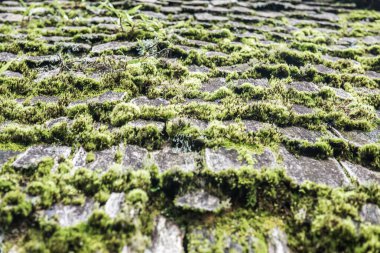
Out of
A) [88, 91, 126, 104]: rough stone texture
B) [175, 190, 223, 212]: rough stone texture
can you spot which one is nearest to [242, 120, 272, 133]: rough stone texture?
[175, 190, 223, 212]: rough stone texture

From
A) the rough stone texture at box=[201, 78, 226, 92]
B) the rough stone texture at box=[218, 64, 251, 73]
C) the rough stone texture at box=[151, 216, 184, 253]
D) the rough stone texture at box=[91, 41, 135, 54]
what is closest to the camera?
the rough stone texture at box=[151, 216, 184, 253]

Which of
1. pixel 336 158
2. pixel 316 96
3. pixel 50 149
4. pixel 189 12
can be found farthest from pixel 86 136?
pixel 189 12

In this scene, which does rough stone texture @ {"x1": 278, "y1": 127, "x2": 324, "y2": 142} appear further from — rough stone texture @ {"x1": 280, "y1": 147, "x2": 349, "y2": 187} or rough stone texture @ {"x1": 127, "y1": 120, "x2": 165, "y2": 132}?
rough stone texture @ {"x1": 127, "y1": 120, "x2": 165, "y2": 132}

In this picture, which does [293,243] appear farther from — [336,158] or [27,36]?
[27,36]

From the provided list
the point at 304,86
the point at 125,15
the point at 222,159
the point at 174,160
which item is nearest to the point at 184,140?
the point at 174,160

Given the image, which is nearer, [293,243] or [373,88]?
[293,243]

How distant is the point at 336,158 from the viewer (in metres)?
2.52

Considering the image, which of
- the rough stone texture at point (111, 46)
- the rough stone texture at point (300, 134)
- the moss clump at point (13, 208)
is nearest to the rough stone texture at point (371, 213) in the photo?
the rough stone texture at point (300, 134)

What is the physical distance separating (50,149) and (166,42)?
7.12 ft

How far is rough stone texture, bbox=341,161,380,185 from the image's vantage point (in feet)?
7.50

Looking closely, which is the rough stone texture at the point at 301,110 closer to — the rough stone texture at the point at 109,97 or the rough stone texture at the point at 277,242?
the rough stone texture at the point at 277,242

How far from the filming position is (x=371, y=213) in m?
2.01

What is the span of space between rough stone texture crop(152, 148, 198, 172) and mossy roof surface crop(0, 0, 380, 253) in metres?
0.01

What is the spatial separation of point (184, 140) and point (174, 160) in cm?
25
